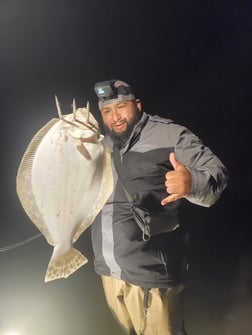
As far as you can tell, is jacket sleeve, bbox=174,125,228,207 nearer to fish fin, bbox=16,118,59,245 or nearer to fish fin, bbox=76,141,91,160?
fish fin, bbox=76,141,91,160

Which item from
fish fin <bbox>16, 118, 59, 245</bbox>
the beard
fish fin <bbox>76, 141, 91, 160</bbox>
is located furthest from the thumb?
fish fin <bbox>16, 118, 59, 245</bbox>

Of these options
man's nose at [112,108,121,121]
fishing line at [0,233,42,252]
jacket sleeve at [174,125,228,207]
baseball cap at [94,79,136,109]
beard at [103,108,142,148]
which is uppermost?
baseball cap at [94,79,136,109]

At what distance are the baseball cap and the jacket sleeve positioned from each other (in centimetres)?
22

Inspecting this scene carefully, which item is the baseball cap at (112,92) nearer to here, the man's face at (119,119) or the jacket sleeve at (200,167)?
the man's face at (119,119)

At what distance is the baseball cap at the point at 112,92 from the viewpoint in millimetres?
1655

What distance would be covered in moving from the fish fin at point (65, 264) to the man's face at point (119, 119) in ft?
1.44

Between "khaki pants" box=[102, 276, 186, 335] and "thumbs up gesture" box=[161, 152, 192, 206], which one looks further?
"khaki pants" box=[102, 276, 186, 335]

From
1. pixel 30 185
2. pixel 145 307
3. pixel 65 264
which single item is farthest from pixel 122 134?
pixel 145 307

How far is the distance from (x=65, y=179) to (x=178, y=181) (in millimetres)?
386

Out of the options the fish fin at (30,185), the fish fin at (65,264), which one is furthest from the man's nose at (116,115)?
the fish fin at (65,264)

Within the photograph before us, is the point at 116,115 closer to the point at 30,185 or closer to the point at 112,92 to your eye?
the point at 112,92

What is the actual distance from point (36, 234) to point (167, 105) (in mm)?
696

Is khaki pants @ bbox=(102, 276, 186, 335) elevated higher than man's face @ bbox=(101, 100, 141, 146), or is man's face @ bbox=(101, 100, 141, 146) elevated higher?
man's face @ bbox=(101, 100, 141, 146)

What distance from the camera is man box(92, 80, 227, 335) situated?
5.36 feet
